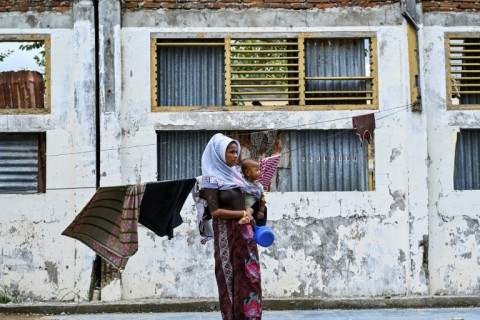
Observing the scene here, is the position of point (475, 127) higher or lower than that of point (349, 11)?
lower

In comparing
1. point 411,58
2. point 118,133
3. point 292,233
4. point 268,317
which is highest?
point 411,58

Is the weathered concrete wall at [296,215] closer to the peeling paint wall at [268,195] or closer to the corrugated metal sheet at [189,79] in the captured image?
the peeling paint wall at [268,195]

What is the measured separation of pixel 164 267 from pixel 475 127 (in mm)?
4860

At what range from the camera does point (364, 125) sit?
12328mm

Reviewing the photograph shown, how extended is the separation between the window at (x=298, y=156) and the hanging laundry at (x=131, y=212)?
4327 millimetres

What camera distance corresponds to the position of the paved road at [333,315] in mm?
10203

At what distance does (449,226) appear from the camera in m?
12.4

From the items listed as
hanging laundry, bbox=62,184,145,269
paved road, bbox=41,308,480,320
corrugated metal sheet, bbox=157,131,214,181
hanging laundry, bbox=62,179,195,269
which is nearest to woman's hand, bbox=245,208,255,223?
hanging laundry, bbox=62,179,195,269

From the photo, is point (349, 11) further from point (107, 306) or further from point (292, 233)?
point (107, 306)

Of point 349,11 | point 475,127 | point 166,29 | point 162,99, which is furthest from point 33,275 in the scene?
point 475,127

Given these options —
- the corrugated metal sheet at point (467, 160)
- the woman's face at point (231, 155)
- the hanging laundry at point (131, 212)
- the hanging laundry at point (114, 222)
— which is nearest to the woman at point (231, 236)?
the woman's face at point (231, 155)

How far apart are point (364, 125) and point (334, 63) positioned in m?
1.00

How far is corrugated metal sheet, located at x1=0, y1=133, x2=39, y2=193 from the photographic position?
40.1 ft

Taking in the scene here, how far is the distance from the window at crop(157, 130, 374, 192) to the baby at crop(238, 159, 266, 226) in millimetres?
4895
